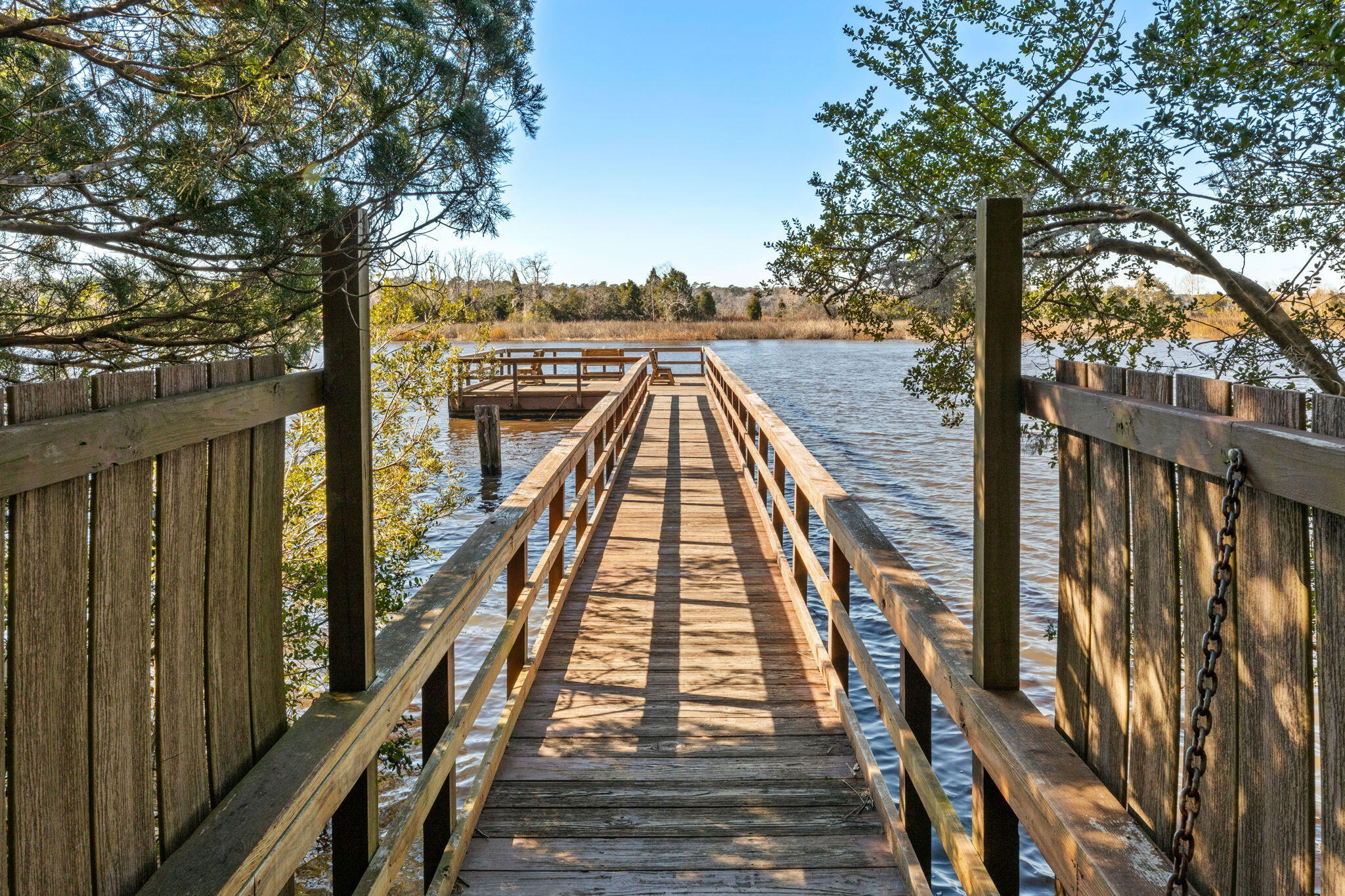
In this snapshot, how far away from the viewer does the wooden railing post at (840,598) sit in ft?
11.4

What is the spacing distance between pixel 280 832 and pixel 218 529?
0.51 metres

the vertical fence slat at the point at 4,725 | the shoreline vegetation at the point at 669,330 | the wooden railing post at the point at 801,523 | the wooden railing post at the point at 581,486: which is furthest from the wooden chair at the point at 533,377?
the vertical fence slat at the point at 4,725

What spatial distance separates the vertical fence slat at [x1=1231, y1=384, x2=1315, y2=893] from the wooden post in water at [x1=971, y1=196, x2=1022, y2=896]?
697mm

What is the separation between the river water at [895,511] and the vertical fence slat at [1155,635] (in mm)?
→ 2366

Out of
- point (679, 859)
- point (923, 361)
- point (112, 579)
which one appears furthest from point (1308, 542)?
point (923, 361)

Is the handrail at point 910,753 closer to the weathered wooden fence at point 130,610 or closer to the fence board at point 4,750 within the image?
the weathered wooden fence at point 130,610

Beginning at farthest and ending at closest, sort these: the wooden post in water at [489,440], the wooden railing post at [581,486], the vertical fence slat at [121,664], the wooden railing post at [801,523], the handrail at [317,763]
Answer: the wooden post in water at [489,440], the wooden railing post at [581,486], the wooden railing post at [801,523], the handrail at [317,763], the vertical fence slat at [121,664]

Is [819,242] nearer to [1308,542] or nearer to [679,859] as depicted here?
[679,859]

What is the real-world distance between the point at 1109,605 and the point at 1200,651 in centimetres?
32

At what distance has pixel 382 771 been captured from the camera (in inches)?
213

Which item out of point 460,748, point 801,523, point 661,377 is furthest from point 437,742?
point 661,377

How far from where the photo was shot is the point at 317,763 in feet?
5.44

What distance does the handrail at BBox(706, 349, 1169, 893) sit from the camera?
4.49ft

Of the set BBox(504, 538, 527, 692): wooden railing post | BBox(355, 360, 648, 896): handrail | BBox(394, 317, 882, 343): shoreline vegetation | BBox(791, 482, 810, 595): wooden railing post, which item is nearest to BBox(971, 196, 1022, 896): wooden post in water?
BBox(355, 360, 648, 896): handrail
